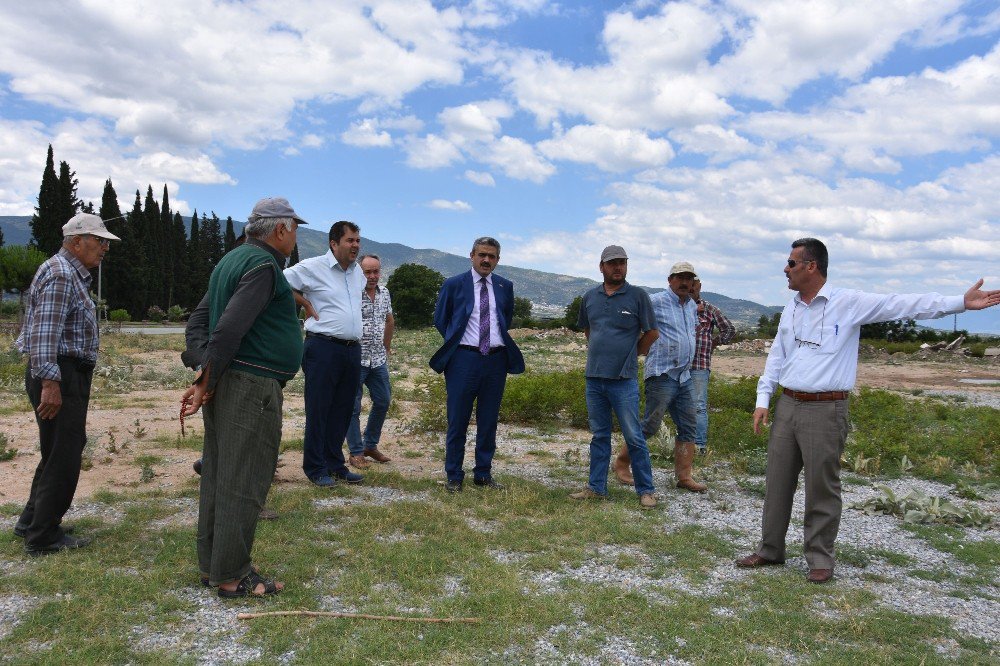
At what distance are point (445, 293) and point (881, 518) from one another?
3.99 m

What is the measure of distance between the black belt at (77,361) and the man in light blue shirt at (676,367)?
417 centimetres

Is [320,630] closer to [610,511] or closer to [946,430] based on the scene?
[610,511]

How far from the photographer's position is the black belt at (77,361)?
420cm

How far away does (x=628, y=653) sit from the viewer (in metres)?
3.20

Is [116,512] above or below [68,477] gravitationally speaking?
below

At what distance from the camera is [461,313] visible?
607 cm

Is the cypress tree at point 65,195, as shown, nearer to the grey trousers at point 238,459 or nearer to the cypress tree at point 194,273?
the cypress tree at point 194,273

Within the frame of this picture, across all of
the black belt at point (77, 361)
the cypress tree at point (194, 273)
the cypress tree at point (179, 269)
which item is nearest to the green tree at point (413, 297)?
the cypress tree at point (194, 273)

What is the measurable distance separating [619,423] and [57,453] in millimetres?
3924

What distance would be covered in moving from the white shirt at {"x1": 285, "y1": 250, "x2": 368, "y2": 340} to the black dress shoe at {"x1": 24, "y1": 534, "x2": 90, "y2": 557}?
7.22 ft

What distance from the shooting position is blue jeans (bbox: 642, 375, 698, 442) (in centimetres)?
626

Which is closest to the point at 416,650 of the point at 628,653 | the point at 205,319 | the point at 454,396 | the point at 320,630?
the point at 320,630

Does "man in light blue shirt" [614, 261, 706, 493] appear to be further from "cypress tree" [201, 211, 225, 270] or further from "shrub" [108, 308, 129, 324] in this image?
"cypress tree" [201, 211, 225, 270]

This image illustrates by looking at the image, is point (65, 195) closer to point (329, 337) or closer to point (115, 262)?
point (115, 262)
